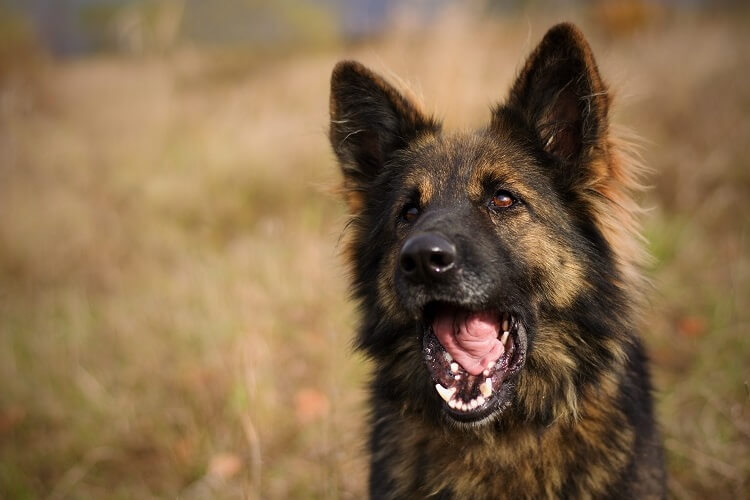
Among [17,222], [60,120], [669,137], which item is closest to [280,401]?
[17,222]

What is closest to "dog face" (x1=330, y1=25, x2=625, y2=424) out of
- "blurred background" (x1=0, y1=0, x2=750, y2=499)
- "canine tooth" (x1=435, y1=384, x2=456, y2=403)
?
"canine tooth" (x1=435, y1=384, x2=456, y2=403)

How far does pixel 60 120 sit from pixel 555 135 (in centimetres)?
1248

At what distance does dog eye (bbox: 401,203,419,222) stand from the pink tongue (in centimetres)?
52

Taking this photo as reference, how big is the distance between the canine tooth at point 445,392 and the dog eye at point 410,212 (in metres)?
0.83

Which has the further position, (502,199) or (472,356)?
(502,199)

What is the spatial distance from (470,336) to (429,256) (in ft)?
1.69

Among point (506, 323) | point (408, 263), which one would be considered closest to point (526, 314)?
point (506, 323)

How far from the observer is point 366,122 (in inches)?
123

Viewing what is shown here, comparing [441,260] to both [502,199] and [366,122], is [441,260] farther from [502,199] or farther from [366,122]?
[366,122]

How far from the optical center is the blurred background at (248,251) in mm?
3967

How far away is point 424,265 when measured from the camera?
2.22 m

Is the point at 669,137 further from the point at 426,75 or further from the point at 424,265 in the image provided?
the point at 424,265

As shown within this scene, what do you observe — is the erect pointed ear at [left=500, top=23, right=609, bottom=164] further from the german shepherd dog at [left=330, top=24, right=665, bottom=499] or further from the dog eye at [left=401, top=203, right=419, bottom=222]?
the dog eye at [left=401, top=203, right=419, bottom=222]

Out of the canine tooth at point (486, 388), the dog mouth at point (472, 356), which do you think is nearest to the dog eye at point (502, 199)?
the dog mouth at point (472, 356)
